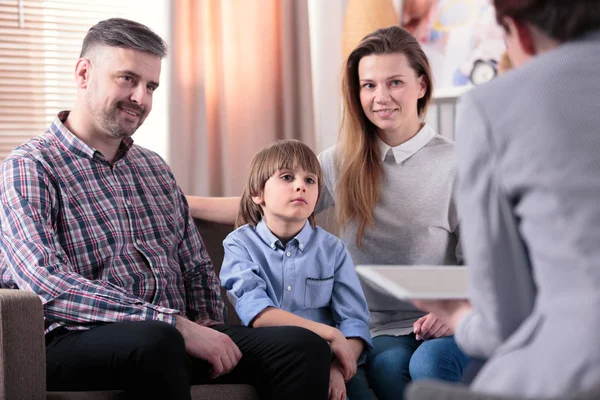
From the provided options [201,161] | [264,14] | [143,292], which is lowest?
[143,292]

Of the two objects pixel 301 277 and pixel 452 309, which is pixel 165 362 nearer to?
pixel 301 277

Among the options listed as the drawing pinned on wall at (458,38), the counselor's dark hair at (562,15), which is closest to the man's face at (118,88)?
the counselor's dark hair at (562,15)

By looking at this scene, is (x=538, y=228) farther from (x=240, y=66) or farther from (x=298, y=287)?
(x=240, y=66)

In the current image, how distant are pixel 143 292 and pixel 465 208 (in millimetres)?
1263

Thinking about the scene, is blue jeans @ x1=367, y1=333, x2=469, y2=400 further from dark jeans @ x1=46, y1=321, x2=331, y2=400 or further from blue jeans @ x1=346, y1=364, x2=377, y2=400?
dark jeans @ x1=46, y1=321, x2=331, y2=400

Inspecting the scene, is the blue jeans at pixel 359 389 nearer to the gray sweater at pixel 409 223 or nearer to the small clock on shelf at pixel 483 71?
the gray sweater at pixel 409 223

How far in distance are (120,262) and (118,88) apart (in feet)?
1.53

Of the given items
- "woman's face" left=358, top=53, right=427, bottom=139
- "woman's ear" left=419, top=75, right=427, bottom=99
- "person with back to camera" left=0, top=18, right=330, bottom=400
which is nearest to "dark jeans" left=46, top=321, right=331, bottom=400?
"person with back to camera" left=0, top=18, right=330, bottom=400

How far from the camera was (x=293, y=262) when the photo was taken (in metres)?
2.05

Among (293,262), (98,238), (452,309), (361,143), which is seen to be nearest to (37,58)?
(98,238)

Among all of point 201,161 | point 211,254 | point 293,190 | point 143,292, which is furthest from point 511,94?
point 201,161

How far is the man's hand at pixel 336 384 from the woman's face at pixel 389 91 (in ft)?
2.38

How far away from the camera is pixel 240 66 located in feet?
10.5

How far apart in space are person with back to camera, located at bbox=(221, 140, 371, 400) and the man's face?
14.2 inches
